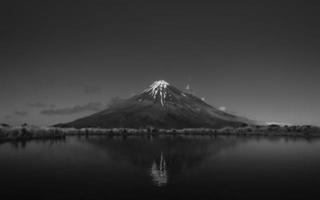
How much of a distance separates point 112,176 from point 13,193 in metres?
9.12

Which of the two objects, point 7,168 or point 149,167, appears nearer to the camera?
point 7,168

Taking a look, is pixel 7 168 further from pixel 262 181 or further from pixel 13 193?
pixel 262 181

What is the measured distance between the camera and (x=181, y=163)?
3712cm

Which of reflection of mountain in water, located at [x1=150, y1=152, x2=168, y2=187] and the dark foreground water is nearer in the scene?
the dark foreground water

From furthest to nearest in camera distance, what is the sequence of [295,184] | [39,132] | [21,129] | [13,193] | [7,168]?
[39,132], [21,129], [7,168], [295,184], [13,193]

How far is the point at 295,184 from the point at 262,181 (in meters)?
2.65

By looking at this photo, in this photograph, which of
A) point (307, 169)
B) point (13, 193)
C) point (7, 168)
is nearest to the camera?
point (13, 193)

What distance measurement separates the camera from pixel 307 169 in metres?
33.3

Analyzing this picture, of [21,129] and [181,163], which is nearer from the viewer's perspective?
[181,163]

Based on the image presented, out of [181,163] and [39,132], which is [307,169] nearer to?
[181,163]

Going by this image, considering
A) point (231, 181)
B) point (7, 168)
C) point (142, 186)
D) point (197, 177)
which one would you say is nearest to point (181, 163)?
point (197, 177)

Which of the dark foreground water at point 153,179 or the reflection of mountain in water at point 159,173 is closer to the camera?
the dark foreground water at point 153,179

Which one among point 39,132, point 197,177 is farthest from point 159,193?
point 39,132

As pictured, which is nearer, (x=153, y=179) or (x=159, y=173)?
(x=153, y=179)
